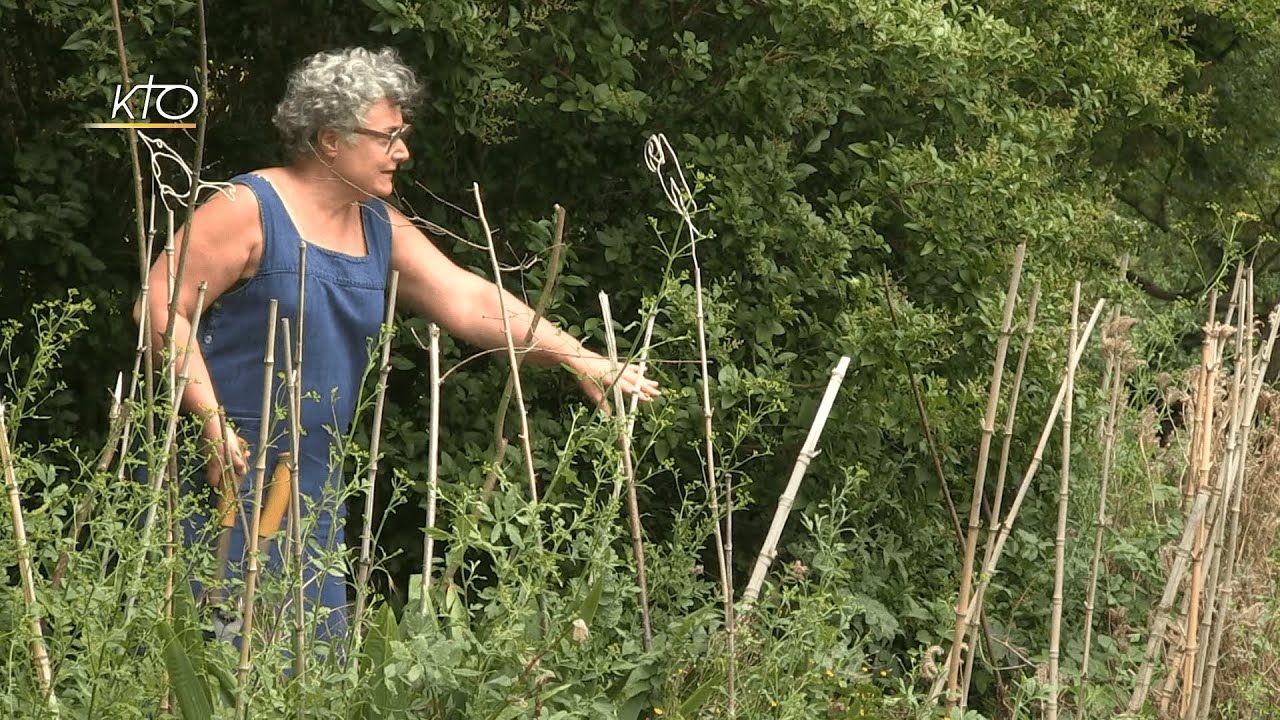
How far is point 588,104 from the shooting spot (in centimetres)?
437

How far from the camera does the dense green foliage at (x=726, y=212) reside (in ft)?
14.3

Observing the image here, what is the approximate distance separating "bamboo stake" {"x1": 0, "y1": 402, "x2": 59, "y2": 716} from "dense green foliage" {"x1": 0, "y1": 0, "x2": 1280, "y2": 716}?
1621mm

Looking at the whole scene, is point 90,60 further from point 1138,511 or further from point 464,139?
point 1138,511

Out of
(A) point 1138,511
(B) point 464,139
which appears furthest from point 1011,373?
(B) point 464,139

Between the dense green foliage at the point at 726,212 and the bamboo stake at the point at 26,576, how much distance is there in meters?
1.62

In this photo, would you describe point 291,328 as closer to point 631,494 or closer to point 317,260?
point 317,260

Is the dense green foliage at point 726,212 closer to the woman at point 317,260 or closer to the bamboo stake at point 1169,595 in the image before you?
the woman at point 317,260

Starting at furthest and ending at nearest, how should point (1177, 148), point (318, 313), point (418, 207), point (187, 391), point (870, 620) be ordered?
point (1177, 148) < point (418, 207) < point (870, 620) < point (318, 313) < point (187, 391)

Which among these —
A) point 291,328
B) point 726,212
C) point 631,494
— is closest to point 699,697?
point 631,494

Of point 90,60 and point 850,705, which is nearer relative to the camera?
point 850,705

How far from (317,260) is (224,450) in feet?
2.42

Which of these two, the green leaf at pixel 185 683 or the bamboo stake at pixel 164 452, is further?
the green leaf at pixel 185 683

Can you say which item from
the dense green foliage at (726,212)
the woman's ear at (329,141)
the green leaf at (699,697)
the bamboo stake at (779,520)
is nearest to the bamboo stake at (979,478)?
the bamboo stake at (779,520)

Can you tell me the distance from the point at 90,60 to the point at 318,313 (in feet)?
3.51
